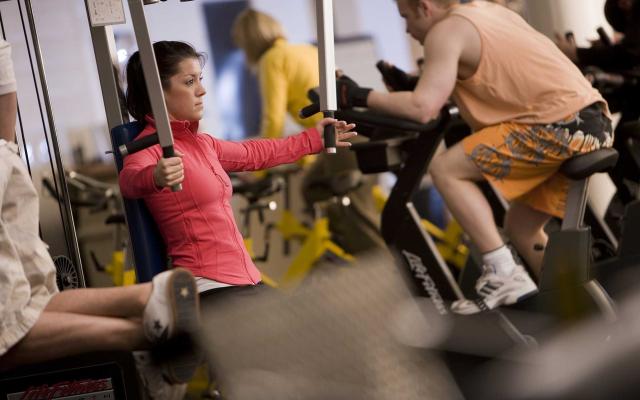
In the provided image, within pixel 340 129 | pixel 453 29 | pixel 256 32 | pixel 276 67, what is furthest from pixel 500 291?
pixel 256 32

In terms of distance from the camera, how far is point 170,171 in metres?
2.03

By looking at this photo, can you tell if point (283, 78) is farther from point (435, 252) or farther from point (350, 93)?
point (350, 93)

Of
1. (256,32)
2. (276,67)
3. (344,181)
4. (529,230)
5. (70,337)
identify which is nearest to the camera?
(70,337)

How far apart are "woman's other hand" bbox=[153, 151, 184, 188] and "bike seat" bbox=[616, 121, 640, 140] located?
2.63m

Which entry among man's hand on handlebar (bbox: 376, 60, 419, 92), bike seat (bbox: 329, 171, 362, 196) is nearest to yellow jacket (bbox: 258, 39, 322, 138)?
bike seat (bbox: 329, 171, 362, 196)

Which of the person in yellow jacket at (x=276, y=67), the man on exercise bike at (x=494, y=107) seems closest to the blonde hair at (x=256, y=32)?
the person in yellow jacket at (x=276, y=67)

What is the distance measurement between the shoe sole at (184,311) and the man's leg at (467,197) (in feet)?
5.24

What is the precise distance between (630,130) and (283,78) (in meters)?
1.77

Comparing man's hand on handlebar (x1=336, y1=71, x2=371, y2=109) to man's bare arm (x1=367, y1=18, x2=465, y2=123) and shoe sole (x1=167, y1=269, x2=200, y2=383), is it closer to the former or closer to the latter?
man's bare arm (x1=367, y1=18, x2=465, y2=123)

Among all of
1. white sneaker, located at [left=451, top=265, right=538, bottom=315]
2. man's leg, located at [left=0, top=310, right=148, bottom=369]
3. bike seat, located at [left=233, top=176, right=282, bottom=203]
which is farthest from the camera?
bike seat, located at [left=233, top=176, right=282, bottom=203]

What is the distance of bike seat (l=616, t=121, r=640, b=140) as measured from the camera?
4051 millimetres

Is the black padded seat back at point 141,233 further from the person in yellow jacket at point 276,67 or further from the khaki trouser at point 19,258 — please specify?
the person in yellow jacket at point 276,67

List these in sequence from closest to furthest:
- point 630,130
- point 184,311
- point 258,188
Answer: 1. point 184,311
2. point 630,130
3. point 258,188

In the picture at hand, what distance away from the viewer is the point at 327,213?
19.1ft
